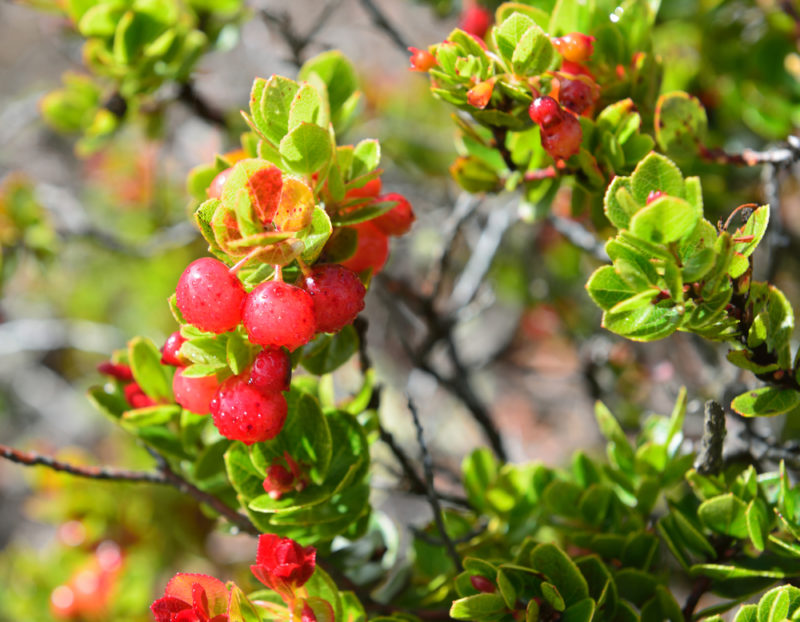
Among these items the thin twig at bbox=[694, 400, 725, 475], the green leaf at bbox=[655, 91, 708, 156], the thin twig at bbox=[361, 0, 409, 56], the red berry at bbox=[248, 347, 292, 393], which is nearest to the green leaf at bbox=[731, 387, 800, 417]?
the thin twig at bbox=[694, 400, 725, 475]

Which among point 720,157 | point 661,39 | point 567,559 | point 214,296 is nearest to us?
point 214,296

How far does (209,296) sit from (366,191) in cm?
22

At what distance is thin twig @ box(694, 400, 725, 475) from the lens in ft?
2.16

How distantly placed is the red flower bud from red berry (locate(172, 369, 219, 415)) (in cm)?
14

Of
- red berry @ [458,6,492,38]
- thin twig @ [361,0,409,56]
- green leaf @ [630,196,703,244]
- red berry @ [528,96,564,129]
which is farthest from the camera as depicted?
red berry @ [458,6,492,38]

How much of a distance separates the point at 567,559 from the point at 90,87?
1.11 metres

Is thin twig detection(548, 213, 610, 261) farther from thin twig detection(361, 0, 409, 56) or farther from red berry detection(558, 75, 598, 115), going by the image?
red berry detection(558, 75, 598, 115)

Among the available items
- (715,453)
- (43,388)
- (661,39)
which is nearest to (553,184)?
(715,453)

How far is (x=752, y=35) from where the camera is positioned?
144 centimetres

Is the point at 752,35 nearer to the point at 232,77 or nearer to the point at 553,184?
the point at 553,184

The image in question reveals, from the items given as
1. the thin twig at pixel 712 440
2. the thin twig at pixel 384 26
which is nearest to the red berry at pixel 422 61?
the thin twig at pixel 712 440

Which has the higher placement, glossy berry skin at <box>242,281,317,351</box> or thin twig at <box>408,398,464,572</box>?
glossy berry skin at <box>242,281,317,351</box>

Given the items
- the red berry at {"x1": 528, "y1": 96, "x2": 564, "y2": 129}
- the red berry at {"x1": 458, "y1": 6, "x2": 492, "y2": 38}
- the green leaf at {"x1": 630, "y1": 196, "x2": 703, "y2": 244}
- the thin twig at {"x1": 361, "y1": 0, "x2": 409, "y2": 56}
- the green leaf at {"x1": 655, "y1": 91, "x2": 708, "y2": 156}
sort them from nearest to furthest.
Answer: the green leaf at {"x1": 630, "y1": 196, "x2": 703, "y2": 244}
the red berry at {"x1": 528, "y1": 96, "x2": 564, "y2": 129}
the green leaf at {"x1": 655, "y1": 91, "x2": 708, "y2": 156}
the thin twig at {"x1": 361, "y1": 0, "x2": 409, "y2": 56}
the red berry at {"x1": 458, "y1": 6, "x2": 492, "y2": 38}

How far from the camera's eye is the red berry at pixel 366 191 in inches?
26.8
